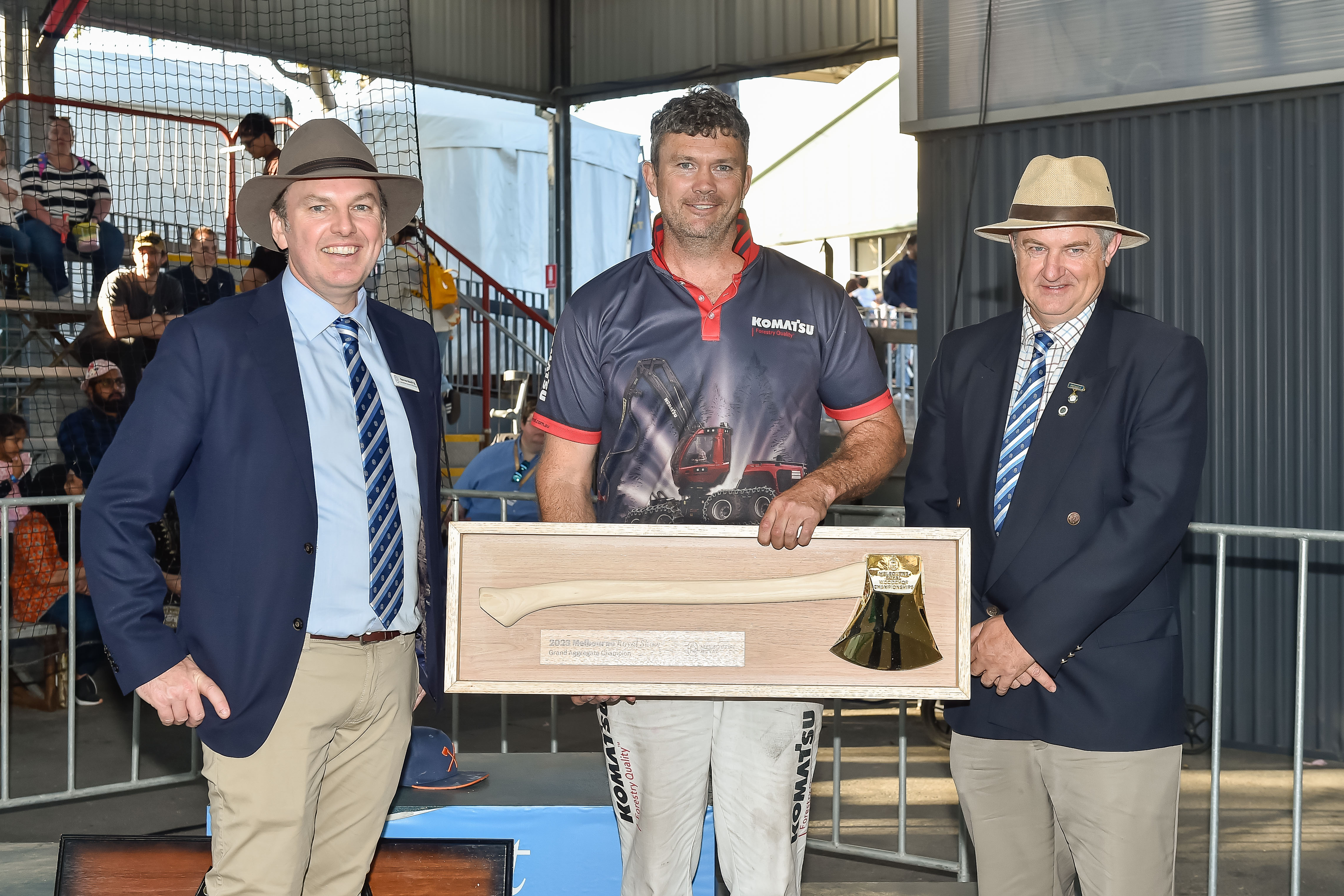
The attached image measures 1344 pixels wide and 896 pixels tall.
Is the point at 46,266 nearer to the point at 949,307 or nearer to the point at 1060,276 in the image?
the point at 949,307

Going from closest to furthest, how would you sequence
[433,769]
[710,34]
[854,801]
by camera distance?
[433,769] < [854,801] < [710,34]

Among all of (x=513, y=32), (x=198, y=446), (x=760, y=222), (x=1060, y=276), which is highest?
(x=513, y=32)

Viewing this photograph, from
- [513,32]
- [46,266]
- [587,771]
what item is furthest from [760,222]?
[587,771]

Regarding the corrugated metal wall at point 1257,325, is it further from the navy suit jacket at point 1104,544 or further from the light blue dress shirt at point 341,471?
the light blue dress shirt at point 341,471

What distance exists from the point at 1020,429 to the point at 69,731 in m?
4.45

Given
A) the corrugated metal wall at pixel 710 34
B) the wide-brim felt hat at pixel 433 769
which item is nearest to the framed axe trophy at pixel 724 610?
the wide-brim felt hat at pixel 433 769

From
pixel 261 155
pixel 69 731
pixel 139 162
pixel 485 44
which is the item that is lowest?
pixel 69 731

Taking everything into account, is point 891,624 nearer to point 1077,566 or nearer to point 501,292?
point 1077,566

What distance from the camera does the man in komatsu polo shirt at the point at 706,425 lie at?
8.38ft

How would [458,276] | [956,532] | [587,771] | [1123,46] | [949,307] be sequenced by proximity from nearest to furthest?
[956,532] < [587,771] < [1123,46] < [949,307] < [458,276]

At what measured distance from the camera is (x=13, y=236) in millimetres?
8445

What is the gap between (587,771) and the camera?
373 centimetres

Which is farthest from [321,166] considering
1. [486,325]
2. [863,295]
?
[863,295]

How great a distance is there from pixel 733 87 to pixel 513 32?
10.5 ft
